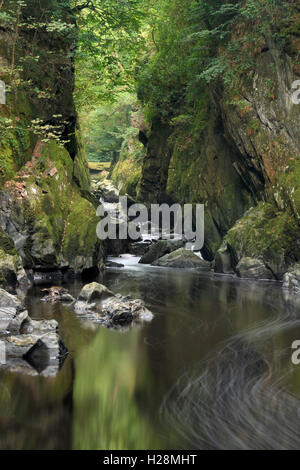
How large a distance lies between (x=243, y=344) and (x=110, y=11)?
1403cm

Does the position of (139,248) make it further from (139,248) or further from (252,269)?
(252,269)

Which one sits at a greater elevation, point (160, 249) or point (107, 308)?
point (160, 249)

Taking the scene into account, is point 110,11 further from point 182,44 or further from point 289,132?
point 289,132

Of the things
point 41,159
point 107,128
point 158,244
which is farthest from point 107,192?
point 41,159

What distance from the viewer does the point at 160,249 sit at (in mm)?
18016

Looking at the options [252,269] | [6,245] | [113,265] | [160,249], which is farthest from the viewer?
→ [160,249]

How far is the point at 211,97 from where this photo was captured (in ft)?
57.4

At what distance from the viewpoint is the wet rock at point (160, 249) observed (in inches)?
702

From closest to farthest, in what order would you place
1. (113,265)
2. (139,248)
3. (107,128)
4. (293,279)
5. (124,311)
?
(124,311) < (293,279) < (113,265) < (139,248) < (107,128)

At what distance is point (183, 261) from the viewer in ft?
55.3

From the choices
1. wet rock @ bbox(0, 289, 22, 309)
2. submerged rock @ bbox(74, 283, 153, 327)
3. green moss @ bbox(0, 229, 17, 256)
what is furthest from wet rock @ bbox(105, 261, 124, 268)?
wet rock @ bbox(0, 289, 22, 309)

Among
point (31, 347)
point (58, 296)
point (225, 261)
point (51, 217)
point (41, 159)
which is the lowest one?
point (58, 296)

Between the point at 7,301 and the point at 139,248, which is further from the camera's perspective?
the point at 139,248

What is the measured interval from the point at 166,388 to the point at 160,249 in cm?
1287
